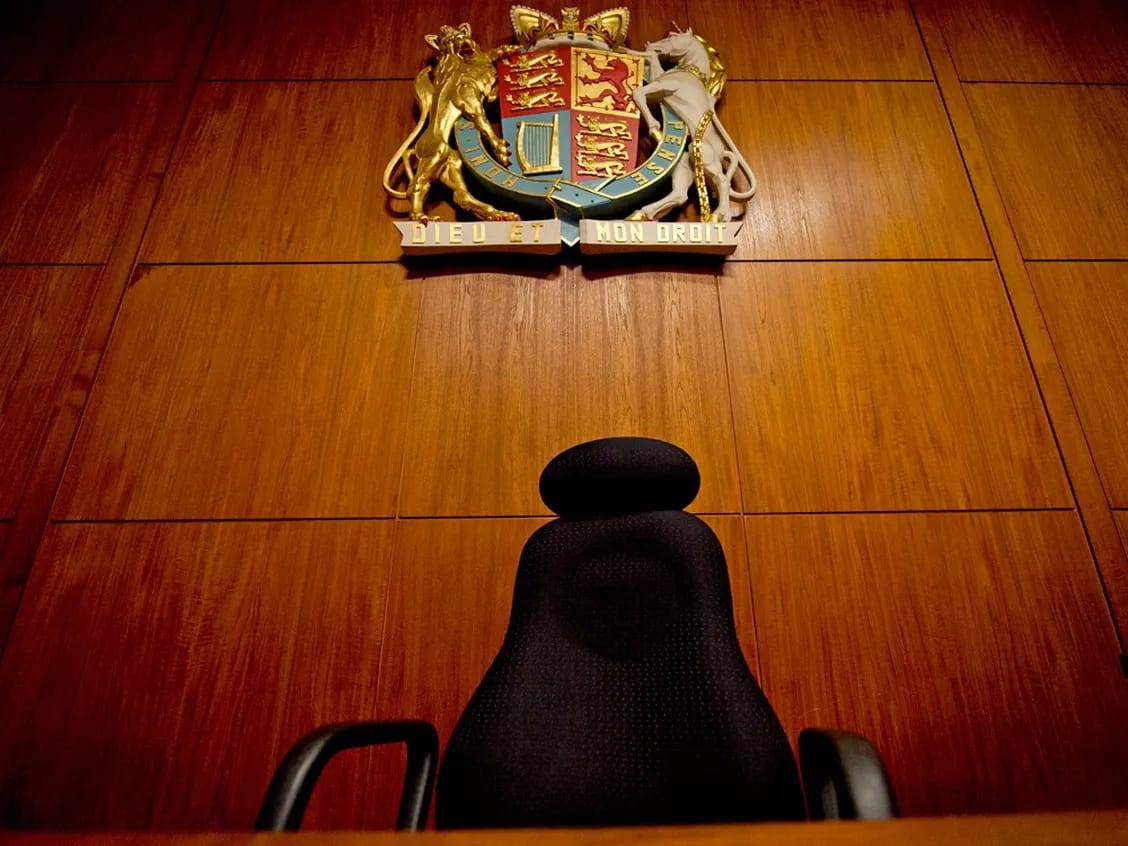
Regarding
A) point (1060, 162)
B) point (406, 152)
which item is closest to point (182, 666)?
point (406, 152)

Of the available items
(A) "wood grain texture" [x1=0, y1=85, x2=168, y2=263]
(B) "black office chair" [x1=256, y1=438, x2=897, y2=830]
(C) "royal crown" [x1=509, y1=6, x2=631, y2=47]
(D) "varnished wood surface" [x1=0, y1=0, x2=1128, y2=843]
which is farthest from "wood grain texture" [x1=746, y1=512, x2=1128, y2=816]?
(A) "wood grain texture" [x1=0, y1=85, x2=168, y2=263]

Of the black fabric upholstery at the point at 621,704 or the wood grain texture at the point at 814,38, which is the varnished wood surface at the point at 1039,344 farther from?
the black fabric upholstery at the point at 621,704

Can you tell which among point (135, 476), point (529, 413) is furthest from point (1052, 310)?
point (135, 476)

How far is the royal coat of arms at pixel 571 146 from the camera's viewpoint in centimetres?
221

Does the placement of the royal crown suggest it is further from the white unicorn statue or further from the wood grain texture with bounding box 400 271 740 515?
the wood grain texture with bounding box 400 271 740 515

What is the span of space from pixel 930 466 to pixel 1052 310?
2.60ft

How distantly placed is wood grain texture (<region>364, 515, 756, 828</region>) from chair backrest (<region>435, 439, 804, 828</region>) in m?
0.74

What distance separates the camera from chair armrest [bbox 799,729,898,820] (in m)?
0.71

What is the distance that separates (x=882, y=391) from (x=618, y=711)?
5.08 feet

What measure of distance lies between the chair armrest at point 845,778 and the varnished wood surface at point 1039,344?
4.65 feet

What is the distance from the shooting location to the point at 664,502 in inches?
42.9

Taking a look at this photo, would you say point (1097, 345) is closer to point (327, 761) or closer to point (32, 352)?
point (327, 761)

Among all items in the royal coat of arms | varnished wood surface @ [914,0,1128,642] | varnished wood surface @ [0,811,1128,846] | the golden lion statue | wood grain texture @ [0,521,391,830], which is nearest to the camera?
varnished wood surface @ [0,811,1128,846]

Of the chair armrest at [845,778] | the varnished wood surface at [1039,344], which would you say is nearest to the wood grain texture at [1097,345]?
the varnished wood surface at [1039,344]
